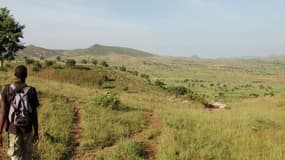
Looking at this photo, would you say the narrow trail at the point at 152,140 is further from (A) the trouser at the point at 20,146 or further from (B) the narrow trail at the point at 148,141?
(A) the trouser at the point at 20,146

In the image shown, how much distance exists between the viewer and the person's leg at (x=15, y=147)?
639cm

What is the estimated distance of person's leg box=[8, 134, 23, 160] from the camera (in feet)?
21.0

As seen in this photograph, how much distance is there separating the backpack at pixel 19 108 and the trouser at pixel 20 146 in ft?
1.03

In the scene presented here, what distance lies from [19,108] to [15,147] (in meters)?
0.84

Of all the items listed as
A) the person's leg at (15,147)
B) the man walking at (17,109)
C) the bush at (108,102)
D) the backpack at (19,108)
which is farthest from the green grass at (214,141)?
the backpack at (19,108)

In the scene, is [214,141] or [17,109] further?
[214,141]

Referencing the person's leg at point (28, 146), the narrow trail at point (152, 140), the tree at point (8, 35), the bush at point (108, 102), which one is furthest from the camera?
the tree at point (8, 35)

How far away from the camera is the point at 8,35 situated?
3556 cm

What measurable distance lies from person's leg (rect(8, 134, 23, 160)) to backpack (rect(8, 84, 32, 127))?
0.31m

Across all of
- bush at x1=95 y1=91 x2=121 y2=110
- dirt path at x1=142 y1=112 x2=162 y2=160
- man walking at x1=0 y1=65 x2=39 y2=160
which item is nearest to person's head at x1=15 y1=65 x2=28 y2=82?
man walking at x1=0 y1=65 x2=39 y2=160

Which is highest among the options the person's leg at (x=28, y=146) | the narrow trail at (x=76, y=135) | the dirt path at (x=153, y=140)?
the person's leg at (x=28, y=146)

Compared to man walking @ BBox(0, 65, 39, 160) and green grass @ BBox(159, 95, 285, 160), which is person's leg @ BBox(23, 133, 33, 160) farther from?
green grass @ BBox(159, 95, 285, 160)

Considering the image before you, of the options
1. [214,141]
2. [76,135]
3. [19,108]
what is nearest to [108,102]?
[76,135]

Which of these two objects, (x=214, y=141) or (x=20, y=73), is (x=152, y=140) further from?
(x=20, y=73)
